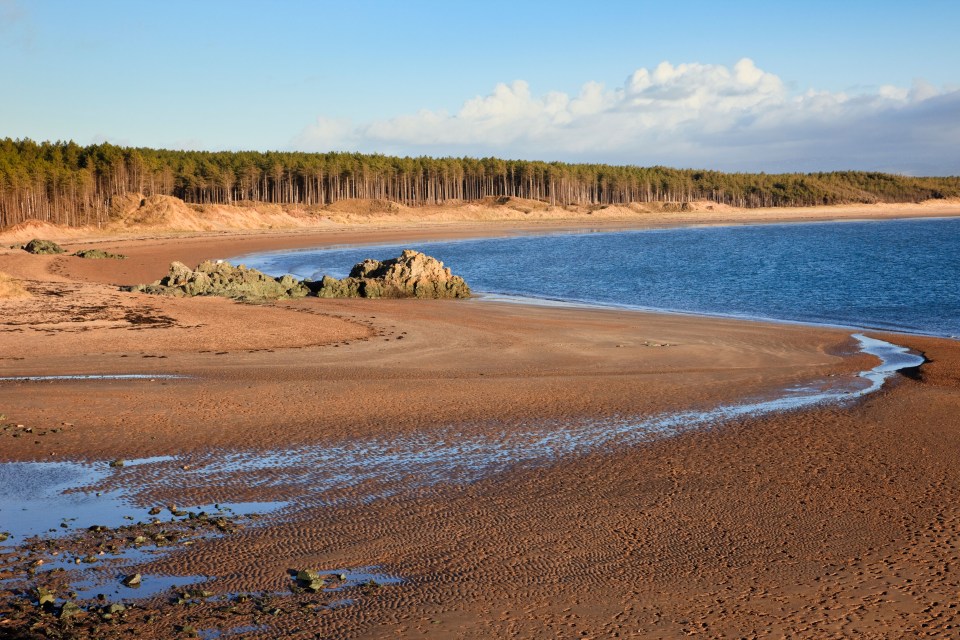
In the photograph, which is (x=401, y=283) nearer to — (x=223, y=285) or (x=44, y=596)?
(x=223, y=285)

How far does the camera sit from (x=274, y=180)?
139250 millimetres

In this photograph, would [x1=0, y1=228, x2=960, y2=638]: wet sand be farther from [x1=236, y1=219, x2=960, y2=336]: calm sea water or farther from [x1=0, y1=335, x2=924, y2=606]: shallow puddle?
[x1=236, y1=219, x2=960, y2=336]: calm sea water

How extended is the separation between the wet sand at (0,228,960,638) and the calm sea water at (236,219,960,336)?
33.5 feet

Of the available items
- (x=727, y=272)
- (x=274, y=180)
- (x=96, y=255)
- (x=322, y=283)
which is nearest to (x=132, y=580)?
(x=322, y=283)

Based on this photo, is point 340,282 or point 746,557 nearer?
point 746,557

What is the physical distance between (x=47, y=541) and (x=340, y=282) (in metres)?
28.3

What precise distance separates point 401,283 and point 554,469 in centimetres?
2529

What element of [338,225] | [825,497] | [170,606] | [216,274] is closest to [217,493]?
[170,606]

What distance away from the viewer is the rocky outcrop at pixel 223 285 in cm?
3356

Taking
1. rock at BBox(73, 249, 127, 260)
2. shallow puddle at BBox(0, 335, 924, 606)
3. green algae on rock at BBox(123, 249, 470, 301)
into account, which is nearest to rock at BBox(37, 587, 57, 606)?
shallow puddle at BBox(0, 335, 924, 606)

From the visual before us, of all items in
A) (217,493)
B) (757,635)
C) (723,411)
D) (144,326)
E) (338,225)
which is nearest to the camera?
(757,635)

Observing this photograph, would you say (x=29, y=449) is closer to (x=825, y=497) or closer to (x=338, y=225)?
(x=825, y=497)

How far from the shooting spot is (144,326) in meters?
24.7

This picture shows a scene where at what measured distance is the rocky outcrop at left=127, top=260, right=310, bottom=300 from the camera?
33562mm
